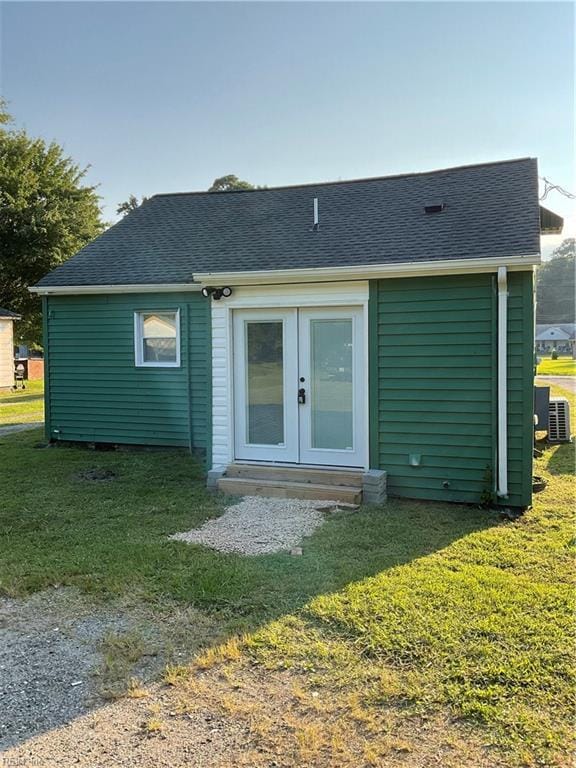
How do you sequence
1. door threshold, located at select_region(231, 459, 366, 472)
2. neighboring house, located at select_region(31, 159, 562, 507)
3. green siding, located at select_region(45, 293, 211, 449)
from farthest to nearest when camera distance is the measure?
green siding, located at select_region(45, 293, 211, 449), door threshold, located at select_region(231, 459, 366, 472), neighboring house, located at select_region(31, 159, 562, 507)

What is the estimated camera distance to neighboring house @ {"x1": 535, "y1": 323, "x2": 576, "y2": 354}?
66312 mm

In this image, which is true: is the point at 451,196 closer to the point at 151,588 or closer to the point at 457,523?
the point at 457,523

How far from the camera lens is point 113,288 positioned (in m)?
9.24

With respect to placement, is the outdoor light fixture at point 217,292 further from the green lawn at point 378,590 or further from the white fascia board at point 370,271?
the green lawn at point 378,590

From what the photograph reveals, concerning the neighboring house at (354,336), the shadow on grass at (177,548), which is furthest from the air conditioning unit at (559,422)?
the shadow on grass at (177,548)

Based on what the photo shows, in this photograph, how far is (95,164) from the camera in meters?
26.5

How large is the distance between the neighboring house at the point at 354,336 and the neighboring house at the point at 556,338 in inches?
2489

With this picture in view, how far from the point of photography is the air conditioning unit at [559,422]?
9922mm

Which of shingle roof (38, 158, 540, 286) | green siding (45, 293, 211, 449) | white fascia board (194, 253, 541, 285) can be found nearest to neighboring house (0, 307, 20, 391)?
shingle roof (38, 158, 540, 286)

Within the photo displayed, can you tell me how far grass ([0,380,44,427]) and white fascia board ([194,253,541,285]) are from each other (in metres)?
8.52

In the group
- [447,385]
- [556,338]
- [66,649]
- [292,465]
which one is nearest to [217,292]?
[292,465]

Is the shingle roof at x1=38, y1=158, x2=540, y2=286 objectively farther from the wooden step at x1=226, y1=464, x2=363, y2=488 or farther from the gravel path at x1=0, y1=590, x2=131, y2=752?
the gravel path at x1=0, y1=590, x2=131, y2=752

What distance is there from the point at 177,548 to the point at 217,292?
329 centimetres

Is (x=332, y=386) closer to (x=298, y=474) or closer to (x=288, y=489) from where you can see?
(x=298, y=474)
